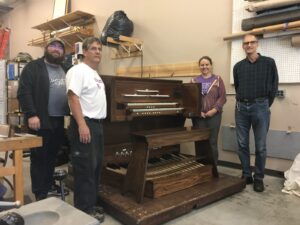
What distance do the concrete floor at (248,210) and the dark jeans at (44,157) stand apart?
21cm

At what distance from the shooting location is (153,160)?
10.8 ft

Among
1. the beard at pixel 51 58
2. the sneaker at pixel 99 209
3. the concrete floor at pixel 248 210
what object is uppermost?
the beard at pixel 51 58

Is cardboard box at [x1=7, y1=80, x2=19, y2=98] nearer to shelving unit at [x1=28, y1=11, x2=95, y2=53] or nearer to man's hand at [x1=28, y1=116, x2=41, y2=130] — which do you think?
shelving unit at [x1=28, y1=11, x2=95, y2=53]

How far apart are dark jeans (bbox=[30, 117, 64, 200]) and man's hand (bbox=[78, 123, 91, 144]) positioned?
0.62 m

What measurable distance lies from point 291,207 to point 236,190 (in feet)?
1.69

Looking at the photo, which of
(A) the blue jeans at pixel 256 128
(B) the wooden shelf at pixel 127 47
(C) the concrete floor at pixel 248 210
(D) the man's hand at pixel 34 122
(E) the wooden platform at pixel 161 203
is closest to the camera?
(E) the wooden platform at pixel 161 203

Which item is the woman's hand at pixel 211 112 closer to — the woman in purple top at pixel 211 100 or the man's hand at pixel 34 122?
the woman in purple top at pixel 211 100

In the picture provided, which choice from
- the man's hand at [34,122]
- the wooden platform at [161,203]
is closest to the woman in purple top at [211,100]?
the wooden platform at [161,203]

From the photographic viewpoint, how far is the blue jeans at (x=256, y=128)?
2.94 meters

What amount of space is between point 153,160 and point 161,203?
95cm

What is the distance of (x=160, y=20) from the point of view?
15.1 feet

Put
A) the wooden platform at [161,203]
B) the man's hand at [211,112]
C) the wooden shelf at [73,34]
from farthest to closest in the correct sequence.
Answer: the wooden shelf at [73,34] < the man's hand at [211,112] < the wooden platform at [161,203]

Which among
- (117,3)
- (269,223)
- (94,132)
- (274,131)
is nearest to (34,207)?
(94,132)

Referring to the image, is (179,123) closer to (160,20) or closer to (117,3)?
(160,20)
